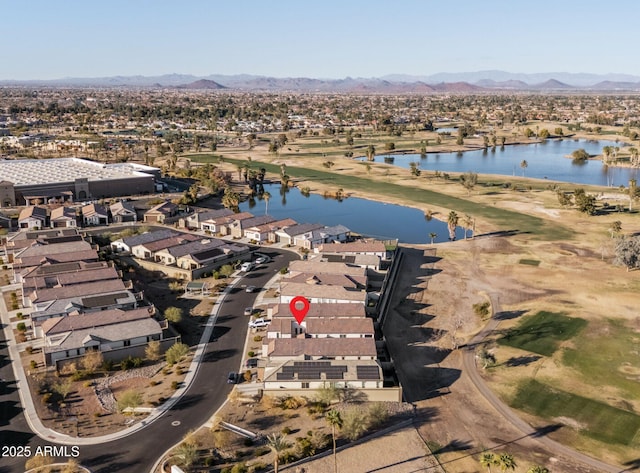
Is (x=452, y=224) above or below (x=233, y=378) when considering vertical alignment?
above

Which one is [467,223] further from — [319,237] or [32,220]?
[32,220]

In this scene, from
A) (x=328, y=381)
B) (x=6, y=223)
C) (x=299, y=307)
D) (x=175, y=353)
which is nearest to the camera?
(x=328, y=381)

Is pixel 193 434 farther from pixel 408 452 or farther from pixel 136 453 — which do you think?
pixel 408 452

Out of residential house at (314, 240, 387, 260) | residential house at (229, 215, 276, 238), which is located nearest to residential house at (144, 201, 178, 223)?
residential house at (229, 215, 276, 238)

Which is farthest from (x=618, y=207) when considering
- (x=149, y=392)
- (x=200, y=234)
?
(x=149, y=392)

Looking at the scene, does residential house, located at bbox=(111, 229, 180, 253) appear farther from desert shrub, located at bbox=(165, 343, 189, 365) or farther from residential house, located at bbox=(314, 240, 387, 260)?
desert shrub, located at bbox=(165, 343, 189, 365)

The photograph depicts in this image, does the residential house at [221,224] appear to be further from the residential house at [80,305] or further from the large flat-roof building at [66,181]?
the residential house at [80,305]

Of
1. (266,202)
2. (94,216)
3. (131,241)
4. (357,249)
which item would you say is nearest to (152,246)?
(131,241)
